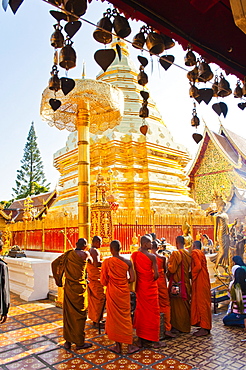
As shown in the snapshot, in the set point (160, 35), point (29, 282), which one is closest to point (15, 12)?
point (160, 35)

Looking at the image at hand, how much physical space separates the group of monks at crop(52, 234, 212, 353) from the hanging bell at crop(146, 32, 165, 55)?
230cm

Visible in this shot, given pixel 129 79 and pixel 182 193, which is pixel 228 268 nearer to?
pixel 182 193

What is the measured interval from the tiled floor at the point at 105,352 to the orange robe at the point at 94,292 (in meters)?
0.31

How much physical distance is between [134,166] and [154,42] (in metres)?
8.60

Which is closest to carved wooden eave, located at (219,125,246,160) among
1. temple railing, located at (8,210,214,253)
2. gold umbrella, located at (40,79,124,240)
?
temple railing, located at (8,210,214,253)

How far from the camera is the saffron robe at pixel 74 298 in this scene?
4.11 metres

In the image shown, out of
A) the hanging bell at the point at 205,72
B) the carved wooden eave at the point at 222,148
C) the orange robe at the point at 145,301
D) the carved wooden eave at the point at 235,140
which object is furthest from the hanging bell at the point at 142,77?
the carved wooden eave at the point at 235,140

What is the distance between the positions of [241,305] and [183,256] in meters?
1.09

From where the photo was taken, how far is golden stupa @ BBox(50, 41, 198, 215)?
11133mm

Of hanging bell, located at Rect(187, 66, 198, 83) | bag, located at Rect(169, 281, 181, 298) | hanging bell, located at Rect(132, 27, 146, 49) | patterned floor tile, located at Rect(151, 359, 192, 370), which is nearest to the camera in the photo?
hanging bell, located at Rect(132, 27, 146, 49)

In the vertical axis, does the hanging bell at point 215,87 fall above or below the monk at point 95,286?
above

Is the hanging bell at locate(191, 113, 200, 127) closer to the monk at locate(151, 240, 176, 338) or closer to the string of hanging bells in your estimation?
the string of hanging bells

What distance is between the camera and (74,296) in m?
4.25

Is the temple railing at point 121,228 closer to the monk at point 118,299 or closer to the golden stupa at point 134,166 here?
the golden stupa at point 134,166
